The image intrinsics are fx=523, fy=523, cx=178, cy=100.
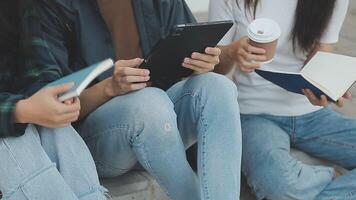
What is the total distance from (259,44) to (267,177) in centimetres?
35

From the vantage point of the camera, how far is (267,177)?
136 centimetres

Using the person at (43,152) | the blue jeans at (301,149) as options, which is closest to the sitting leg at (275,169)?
the blue jeans at (301,149)

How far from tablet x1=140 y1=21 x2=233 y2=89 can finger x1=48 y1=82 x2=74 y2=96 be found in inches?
9.7

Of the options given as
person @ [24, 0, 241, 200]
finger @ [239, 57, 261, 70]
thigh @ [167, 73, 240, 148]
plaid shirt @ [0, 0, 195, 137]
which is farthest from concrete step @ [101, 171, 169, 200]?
finger @ [239, 57, 261, 70]

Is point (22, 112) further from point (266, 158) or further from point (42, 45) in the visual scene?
point (266, 158)

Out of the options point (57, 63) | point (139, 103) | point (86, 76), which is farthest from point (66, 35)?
point (86, 76)

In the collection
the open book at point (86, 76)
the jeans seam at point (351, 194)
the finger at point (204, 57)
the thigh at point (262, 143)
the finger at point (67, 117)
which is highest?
the open book at point (86, 76)

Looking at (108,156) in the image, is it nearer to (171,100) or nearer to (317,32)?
(171,100)

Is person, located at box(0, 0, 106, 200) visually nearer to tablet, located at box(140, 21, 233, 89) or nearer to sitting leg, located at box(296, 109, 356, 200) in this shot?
tablet, located at box(140, 21, 233, 89)

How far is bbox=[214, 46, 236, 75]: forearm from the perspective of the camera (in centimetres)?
138

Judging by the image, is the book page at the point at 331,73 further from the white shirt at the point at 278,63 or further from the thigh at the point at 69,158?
the thigh at the point at 69,158

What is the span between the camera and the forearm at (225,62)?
1.38 meters

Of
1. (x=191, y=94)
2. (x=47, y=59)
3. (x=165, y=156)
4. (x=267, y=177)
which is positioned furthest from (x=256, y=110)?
(x=47, y=59)

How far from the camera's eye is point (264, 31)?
1.23 m
